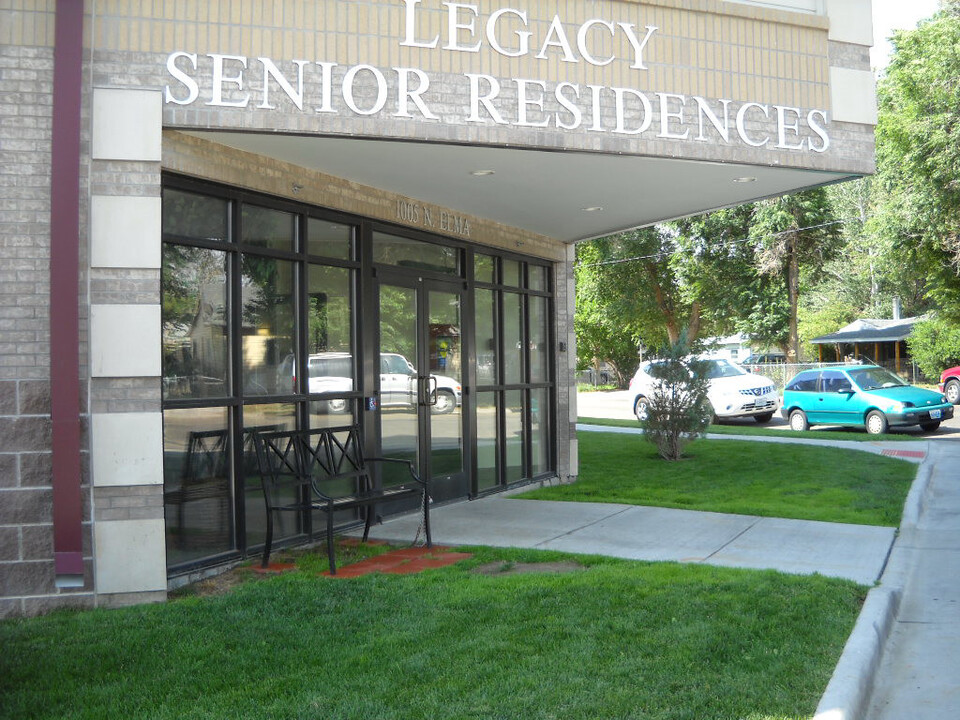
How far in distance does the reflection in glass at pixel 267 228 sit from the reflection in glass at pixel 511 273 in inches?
149

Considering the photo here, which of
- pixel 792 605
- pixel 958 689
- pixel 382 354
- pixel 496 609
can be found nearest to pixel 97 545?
pixel 496 609

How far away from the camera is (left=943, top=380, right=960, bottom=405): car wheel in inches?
1091

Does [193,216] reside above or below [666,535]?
above

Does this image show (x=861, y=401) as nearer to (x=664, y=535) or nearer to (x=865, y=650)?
(x=664, y=535)

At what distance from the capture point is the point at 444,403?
9.86 m

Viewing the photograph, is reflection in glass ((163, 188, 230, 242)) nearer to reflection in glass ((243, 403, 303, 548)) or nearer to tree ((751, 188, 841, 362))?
reflection in glass ((243, 403, 303, 548))

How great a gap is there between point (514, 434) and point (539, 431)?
64 centimetres

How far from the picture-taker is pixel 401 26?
21.6ft

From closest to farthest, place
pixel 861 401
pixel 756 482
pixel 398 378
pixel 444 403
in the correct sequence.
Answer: pixel 398 378 < pixel 444 403 < pixel 756 482 < pixel 861 401

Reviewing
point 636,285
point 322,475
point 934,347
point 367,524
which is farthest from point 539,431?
point 636,285

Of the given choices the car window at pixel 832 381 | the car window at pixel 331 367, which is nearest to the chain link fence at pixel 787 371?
the car window at pixel 832 381

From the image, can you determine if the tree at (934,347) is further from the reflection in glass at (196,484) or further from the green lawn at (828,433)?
the reflection in glass at (196,484)

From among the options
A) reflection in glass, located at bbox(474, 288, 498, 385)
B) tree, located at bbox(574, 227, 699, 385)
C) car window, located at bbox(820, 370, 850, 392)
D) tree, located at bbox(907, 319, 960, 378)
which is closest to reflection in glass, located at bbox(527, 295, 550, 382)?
reflection in glass, located at bbox(474, 288, 498, 385)

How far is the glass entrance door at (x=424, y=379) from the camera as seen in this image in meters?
9.08
